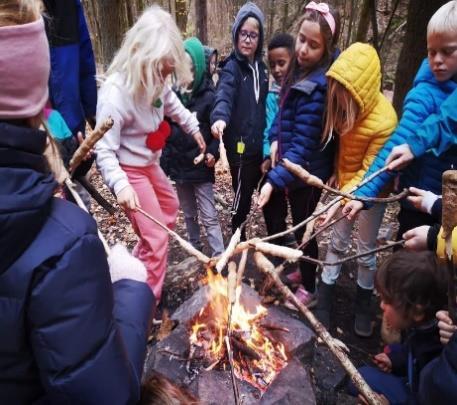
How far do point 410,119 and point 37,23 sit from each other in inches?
85.0

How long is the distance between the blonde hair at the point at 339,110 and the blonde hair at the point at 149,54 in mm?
1044

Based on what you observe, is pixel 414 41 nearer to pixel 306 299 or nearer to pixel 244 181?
pixel 244 181

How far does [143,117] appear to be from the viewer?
2.75 m

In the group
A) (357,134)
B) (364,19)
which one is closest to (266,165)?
(357,134)

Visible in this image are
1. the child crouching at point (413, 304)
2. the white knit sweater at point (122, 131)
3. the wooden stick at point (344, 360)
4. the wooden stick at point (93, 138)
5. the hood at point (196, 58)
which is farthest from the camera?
the hood at point (196, 58)

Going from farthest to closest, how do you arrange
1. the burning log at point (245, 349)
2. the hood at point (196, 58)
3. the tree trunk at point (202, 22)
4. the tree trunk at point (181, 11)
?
the tree trunk at point (181, 11)
the tree trunk at point (202, 22)
the hood at point (196, 58)
the burning log at point (245, 349)

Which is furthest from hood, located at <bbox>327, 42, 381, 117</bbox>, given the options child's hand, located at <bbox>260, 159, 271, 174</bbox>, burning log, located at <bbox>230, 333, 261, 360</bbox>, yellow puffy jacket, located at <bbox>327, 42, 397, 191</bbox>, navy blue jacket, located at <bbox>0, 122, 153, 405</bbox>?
navy blue jacket, located at <bbox>0, 122, 153, 405</bbox>

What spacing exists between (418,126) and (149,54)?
68.7 inches

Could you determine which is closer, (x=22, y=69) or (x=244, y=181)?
(x=22, y=69)

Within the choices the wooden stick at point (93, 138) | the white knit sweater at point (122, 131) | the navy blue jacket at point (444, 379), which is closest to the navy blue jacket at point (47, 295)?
the wooden stick at point (93, 138)

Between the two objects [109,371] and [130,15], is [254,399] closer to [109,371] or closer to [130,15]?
[109,371]

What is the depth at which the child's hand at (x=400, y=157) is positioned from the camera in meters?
2.29

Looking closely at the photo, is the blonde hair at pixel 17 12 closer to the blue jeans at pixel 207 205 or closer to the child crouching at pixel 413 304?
the child crouching at pixel 413 304

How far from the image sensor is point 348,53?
2.50m
